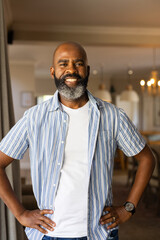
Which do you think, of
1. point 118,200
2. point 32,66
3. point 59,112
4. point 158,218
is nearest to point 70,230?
point 59,112

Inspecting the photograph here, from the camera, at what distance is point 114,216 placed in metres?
1.37

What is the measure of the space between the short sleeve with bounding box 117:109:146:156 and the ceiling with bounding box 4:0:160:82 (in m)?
2.78

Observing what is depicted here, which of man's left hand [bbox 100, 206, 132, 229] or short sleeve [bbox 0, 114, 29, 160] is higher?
short sleeve [bbox 0, 114, 29, 160]

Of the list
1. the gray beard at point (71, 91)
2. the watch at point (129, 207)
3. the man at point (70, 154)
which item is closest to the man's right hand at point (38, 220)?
the man at point (70, 154)

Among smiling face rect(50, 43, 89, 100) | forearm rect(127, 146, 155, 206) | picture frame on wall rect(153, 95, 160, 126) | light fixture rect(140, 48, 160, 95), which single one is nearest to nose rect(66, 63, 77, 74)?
smiling face rect(50, 43, 89, 100)

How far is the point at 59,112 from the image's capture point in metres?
1.34

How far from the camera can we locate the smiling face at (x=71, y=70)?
52.7 inches

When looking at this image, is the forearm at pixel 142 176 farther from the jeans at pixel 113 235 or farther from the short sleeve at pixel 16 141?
the short sleeve at pixel 16 141

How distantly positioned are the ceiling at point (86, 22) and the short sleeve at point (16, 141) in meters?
2.74

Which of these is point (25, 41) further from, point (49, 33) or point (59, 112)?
point (59, 112)

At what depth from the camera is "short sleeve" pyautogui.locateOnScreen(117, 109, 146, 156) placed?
1374mm

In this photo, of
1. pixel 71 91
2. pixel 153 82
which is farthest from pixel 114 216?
pixel 153 82

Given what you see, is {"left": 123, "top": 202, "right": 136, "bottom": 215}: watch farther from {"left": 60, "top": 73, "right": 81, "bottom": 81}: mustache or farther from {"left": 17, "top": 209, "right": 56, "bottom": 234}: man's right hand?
{"left": 60, "top": 73, "right": 81, "bottom": 81}: mustache

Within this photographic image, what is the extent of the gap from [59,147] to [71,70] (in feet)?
1.05
